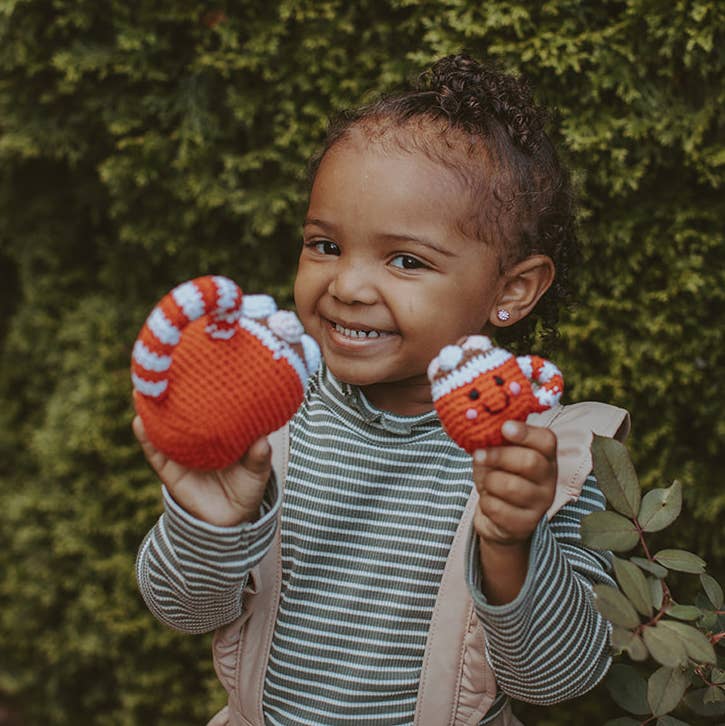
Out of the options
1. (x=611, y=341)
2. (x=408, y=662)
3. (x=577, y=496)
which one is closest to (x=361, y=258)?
(x=577, y=496)

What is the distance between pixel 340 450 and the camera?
5.09 feet

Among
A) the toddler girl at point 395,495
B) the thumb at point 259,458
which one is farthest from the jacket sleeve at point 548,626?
the thumb at point 259,458

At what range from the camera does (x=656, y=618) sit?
3.87ft

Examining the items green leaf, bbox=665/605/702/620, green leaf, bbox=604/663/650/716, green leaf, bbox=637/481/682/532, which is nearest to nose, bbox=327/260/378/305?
green leaf, bbox=637/481/682/532

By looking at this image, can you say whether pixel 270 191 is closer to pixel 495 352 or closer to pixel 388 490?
pixel 388 490

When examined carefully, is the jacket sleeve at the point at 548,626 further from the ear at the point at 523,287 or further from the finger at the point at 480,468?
the ear at the point at 523,287

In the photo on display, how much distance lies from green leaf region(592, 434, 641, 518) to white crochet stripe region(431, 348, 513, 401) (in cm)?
23

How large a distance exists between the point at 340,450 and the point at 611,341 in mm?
791

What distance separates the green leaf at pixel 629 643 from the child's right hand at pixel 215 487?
517mm

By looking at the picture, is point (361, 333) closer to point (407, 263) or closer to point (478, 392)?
point (407, 263)

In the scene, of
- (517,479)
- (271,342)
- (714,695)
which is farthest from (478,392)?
(714,695)

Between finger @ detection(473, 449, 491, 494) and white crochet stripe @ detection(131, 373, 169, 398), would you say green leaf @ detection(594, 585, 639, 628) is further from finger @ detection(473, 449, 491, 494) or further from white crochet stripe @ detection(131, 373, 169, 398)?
white crochet stripe @ detection(131, 373, 169, 398)

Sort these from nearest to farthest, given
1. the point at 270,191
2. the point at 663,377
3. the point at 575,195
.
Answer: the point at 575,195
the point at 663,377
the point at 270,191

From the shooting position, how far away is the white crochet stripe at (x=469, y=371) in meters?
1.14
